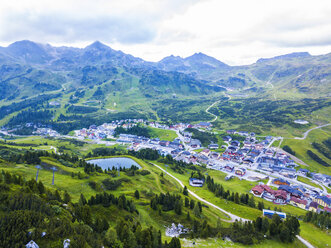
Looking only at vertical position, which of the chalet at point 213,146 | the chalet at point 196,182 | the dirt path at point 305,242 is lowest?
the chalet at point 196,182

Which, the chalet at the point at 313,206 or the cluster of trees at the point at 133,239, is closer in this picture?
the cluster of trees at the point at 133,239

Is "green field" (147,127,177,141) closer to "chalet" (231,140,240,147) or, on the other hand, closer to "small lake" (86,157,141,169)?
"chalet" (231,140,240,147)

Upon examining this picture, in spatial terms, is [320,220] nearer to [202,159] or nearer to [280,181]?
[280,181]

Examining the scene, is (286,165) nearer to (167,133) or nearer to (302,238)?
(302,238)

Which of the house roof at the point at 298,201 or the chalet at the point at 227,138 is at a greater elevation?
the chalet at the point at 227,138

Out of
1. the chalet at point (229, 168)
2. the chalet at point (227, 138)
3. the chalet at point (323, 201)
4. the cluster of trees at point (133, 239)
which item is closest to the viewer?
the cluster of trees at point (133, 239)

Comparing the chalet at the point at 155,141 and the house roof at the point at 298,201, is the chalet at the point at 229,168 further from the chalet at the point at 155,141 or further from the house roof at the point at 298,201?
the chalet at the point at 155,141

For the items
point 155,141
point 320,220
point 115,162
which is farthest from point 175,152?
point 320,220

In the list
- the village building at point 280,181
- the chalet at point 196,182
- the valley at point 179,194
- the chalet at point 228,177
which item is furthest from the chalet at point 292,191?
the chalet at point 196,182

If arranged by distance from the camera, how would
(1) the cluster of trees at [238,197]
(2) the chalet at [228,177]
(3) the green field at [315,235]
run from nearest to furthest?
(3) the green field at [315,235], (1) the cluster of trees at [238,197], (2) the chalet at [228,177]

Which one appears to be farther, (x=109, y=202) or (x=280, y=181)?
(x=280, y=181)

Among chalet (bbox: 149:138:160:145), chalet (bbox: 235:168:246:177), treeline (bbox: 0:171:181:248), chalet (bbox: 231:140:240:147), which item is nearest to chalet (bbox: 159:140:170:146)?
chalet (bbox: 149:138:160:145)
